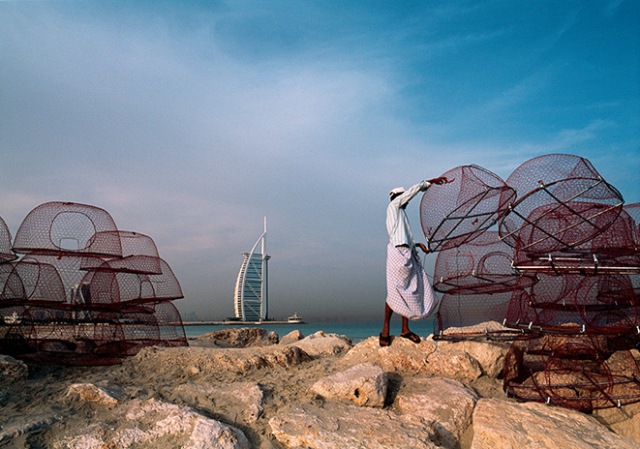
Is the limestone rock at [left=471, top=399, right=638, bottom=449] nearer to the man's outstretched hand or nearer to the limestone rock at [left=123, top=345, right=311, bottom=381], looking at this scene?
the limestone rock at [left=123, top=345, right=311, bottom=381]

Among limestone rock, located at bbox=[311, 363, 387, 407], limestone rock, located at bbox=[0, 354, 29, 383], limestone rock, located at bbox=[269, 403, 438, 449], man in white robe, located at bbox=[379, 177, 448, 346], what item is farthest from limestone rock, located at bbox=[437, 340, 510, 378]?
limestone rock, located at bbox=[0, 354, 29, 383]

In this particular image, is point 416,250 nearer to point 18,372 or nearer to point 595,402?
point 595,402

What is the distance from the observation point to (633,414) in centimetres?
555

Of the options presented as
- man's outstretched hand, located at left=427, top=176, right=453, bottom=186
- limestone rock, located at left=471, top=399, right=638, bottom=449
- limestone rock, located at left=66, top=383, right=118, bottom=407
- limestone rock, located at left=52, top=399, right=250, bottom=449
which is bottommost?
limestone rock, located at left=471, top=399, right=638, bottom=449

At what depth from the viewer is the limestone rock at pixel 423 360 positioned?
19.9ft

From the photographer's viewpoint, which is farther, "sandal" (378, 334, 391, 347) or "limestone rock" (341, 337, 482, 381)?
"sandal" (378, 334, 391, 347)

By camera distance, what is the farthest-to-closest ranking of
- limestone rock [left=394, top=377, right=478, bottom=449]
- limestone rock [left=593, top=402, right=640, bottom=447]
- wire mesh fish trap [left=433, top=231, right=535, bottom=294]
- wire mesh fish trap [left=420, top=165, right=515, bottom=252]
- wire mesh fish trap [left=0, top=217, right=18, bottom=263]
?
wire mesh fish trap [left=0, top=217, right=18, bottom=263], wire mesh fish trap [left=433, top=231, right=535, bottom=294], wire mesh fish trap [left=420, top=165, right=515, bottom=252], limestone rock [left=593, top=402, right=640, bottom=447], limestone rock [left=394, top=377, right=478, bottom=449]

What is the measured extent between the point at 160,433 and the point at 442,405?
9.29ft

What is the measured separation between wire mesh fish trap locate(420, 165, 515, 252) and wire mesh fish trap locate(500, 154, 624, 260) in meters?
0.29

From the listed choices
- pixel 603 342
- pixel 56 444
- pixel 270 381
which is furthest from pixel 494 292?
pixel 56 444

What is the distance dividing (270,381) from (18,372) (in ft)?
9.78

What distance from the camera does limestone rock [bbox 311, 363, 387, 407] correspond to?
202 inches

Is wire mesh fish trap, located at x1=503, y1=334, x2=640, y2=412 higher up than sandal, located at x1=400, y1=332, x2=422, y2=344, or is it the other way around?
sandal, located at x1=400, y1=332, x2=422, y2=344

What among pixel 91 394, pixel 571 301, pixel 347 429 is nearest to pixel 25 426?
pixel 91 394
